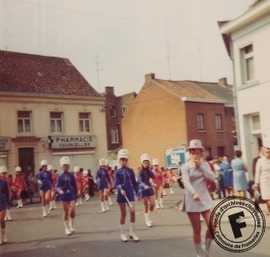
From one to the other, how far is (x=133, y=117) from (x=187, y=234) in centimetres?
3152

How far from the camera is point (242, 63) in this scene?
55.1ft

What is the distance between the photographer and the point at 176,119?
35.1m

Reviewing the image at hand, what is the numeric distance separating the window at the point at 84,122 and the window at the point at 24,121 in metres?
4.25

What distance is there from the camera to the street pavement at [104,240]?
24.7ft

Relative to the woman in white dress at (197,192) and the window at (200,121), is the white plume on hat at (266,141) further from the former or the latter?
the window at (200,121)

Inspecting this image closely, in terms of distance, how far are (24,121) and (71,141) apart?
3.71m

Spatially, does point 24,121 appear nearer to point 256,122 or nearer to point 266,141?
point 256,122

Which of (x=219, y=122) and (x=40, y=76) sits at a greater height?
(x=40, y=76)

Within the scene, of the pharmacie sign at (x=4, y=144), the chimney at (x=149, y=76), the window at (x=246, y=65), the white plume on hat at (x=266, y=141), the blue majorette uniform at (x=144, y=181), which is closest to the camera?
the blue majorette uniform at (x=144, y=181)

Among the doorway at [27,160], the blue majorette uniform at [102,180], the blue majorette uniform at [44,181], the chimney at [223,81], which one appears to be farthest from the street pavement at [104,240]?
the chimney at [223,81]

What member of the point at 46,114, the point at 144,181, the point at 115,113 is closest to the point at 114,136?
the point at 115,113

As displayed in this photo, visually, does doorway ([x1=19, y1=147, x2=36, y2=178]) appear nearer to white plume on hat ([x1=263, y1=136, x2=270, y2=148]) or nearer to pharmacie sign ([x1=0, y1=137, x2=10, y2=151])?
pharmacie sign ([x1=0, y1=137, x2=10, y2=151])

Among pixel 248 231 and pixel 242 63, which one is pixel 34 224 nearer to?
pixel 248 231

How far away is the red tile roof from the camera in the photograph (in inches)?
1083
